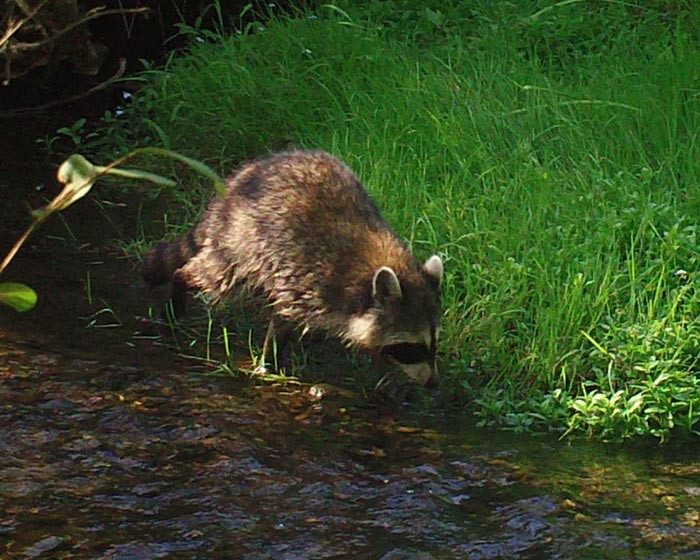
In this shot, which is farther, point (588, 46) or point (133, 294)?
point (588, 46)

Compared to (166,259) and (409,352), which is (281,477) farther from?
(166,259)

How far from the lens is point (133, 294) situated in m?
5.75

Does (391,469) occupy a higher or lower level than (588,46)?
lower

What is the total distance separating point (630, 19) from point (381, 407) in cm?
371

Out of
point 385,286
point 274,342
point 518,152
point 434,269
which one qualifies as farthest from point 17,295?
point 518,152

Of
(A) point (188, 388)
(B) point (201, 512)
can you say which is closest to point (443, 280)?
(A) point (188, 388)

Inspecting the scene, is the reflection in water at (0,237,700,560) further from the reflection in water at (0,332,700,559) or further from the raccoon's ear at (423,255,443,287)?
the raccoon's ear at (423,255,443,287)

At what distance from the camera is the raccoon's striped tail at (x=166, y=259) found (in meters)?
5.48

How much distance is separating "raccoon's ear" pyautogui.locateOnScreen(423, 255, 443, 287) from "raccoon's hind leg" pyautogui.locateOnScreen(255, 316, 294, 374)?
2.24ft

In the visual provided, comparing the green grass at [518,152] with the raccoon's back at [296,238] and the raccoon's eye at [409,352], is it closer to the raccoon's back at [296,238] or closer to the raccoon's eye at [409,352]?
the raccoon's eye at [409,352]

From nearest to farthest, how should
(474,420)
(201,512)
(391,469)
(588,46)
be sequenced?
(201,512), (391,469), (474,420), (588,46)

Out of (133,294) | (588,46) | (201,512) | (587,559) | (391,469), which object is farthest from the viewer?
(588,46)

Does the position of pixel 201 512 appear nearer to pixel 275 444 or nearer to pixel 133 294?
pixel 275 444

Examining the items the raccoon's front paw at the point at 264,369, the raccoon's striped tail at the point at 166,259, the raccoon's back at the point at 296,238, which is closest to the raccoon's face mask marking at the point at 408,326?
the raccoon's back at the point at 296,238
